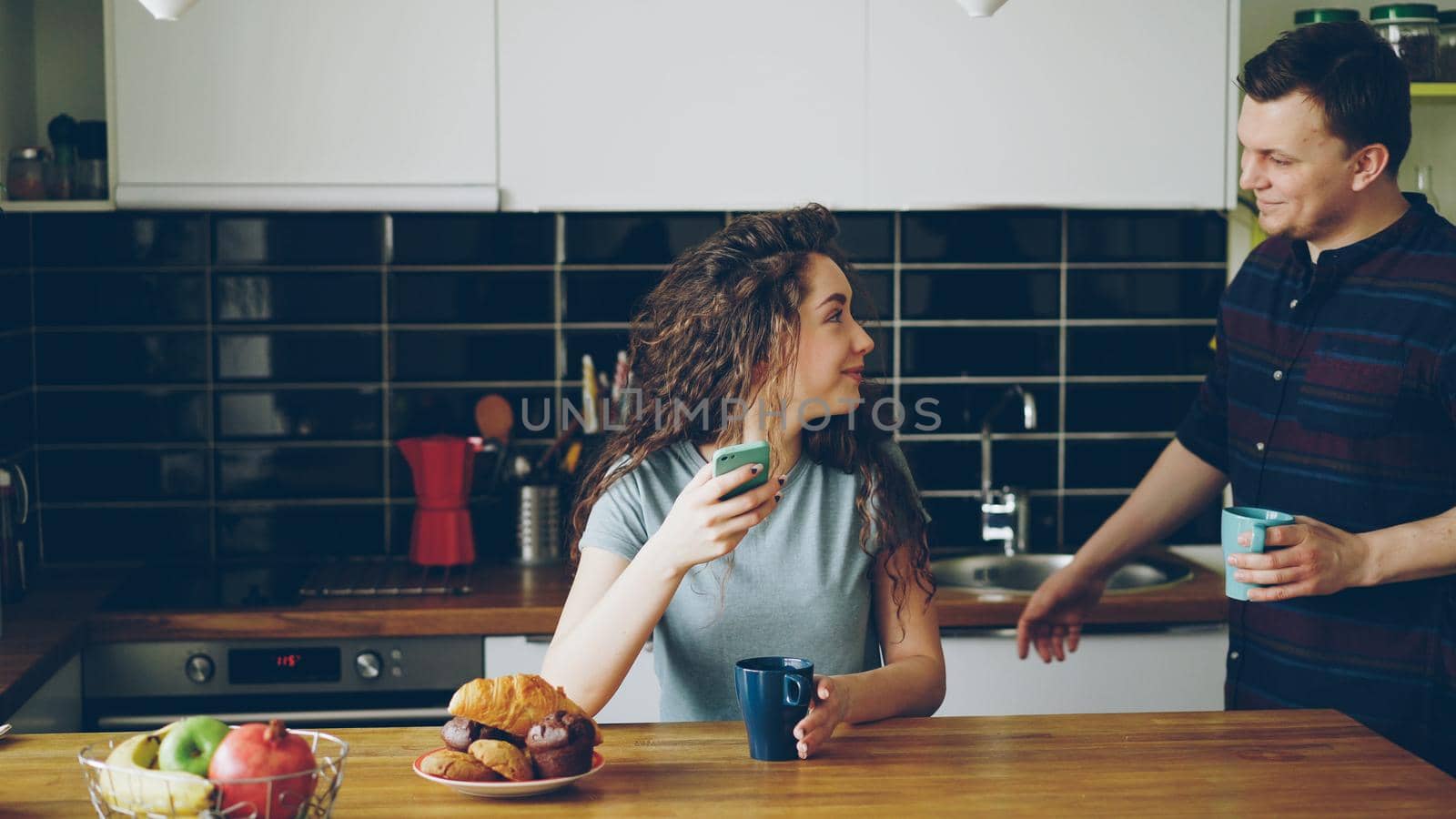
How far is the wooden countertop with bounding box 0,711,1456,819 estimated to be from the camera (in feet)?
4.73

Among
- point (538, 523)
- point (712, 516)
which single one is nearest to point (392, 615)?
point (538, 523)

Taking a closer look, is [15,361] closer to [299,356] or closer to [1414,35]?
[299,356]

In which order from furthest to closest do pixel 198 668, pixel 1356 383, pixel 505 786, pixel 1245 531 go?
pixel 198 668 → pixel 1356 383 → pixel 1245 531 → pixel 505 786

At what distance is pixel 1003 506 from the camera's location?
3217 millimetres

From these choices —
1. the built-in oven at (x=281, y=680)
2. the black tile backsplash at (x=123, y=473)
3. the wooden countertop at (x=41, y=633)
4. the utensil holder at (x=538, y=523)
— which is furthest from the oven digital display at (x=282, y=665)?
the black tile backsplash at (x=123, y=473)

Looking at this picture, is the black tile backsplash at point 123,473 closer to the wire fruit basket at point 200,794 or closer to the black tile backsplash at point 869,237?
the black tile backsplash at point 869,237

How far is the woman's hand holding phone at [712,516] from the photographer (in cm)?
161

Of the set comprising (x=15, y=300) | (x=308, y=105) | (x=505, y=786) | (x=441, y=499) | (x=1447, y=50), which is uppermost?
(x=1447, y=50)

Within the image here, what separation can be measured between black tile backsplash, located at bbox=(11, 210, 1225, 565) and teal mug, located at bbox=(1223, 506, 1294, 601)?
1466mm

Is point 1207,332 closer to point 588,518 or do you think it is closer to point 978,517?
point 978,517

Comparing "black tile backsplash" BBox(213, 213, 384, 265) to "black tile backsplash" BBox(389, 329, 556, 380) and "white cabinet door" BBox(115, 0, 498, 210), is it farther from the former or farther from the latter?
"white cabinet door" BBox(115, 0, 498, 210)

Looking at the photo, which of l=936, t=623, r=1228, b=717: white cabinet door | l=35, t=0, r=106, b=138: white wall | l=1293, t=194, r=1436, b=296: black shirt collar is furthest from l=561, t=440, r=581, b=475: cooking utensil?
l=1293, t=194, r=1436, b=296: black shirt collar

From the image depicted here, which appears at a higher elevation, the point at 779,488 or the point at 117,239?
the point at 117,239

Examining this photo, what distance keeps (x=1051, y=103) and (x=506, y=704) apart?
6.03 ft
